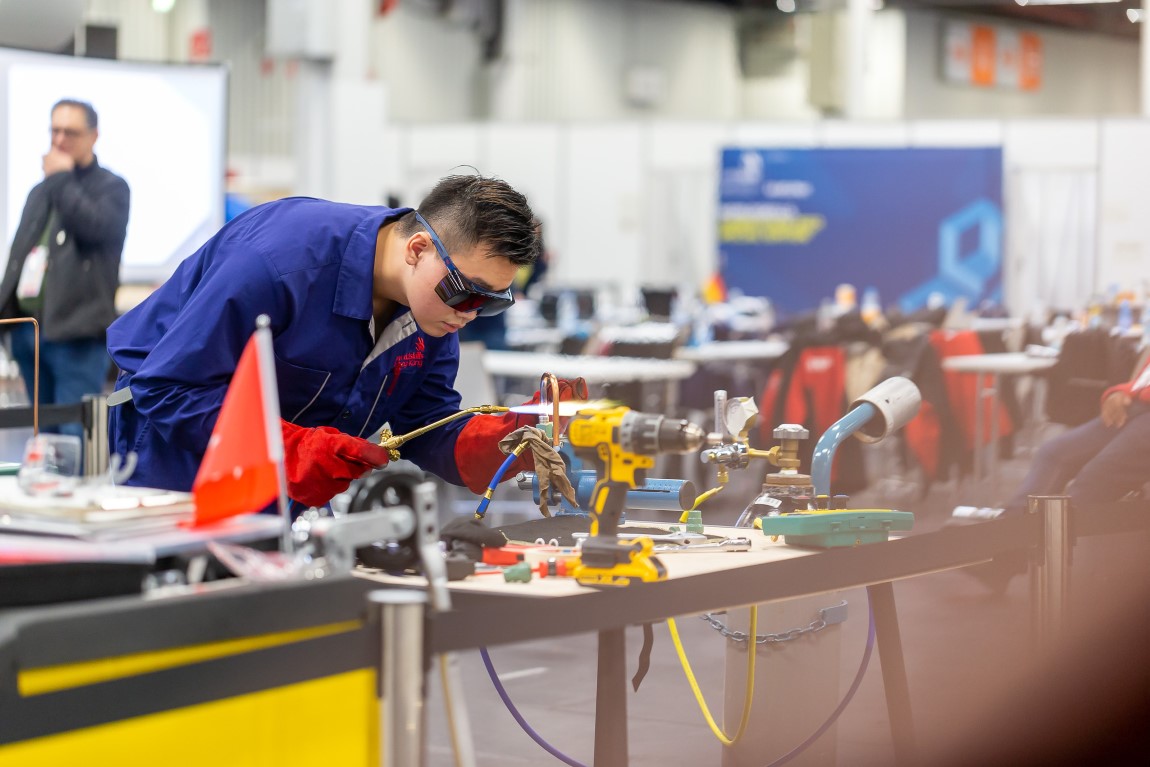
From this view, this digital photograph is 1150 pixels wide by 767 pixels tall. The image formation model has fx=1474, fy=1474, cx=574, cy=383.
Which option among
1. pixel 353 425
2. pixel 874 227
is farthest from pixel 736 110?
pixel 353 425

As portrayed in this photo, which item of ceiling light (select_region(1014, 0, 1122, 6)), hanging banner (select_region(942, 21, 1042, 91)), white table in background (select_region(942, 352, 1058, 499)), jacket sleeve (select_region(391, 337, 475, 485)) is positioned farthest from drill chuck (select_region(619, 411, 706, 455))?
hanging banner (select_region(942, 21, 1042, 91))

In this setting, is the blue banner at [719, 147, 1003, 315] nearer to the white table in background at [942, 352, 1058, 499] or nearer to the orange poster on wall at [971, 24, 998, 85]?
the white table in background at [942, 352, 1058, 499]

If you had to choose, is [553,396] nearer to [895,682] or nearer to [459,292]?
[459,292]

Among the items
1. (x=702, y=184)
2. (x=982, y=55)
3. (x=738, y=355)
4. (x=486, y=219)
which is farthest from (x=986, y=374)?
(x=982, y=55)

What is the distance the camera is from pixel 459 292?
199 centimetres

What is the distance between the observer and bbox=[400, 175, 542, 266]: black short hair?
197 centimetres

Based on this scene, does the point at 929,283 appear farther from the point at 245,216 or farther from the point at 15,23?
the point at 245,216

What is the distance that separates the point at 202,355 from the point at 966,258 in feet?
33.2

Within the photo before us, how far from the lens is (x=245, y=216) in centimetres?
219

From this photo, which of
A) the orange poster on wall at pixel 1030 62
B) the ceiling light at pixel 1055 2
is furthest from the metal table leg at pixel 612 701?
the orange poster on wall at pixel 1030 62

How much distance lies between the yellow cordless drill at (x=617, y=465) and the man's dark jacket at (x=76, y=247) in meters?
3.13

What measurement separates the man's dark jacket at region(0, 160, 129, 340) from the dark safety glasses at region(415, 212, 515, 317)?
106 inches

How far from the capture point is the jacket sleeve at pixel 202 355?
193 centimetres

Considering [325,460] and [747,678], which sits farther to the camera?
[747,678]
